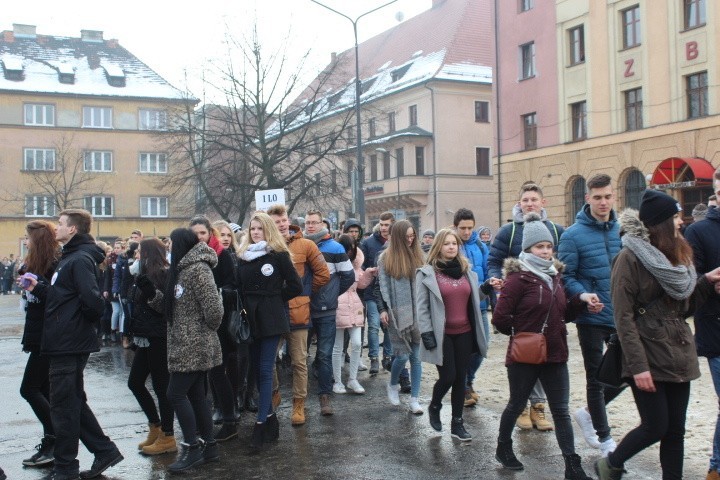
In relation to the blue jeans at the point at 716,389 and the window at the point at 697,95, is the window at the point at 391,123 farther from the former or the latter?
the blue jeans at the point at 716,389

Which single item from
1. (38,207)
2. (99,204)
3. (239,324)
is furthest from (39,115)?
(239,324)

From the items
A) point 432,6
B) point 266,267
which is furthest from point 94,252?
point 432,6

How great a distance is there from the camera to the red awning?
89.8ft

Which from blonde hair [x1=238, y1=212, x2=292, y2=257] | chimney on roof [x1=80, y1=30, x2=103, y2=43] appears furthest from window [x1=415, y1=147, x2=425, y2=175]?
blonde hair [x1=238, y1=212, x2=292, y2=257]

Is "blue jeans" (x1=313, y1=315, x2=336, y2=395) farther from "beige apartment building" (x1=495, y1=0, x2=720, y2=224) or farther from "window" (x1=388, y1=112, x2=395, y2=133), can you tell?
"window" (x1=388, y1=112, x2=395, y2=133)

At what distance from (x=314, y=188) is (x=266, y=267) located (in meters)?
25.4

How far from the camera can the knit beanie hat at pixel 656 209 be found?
5.21 m

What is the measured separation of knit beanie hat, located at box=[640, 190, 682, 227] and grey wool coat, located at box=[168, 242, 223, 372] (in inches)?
130

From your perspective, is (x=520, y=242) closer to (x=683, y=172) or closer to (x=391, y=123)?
(x=683, y=172)

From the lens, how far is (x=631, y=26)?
103 feet

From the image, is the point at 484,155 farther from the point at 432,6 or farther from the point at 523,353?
the point at 523,353

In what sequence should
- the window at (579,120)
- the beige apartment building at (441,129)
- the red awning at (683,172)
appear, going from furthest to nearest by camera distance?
the beige apartment building at (441,129) → the window at (579,120) → the red awning at (683,172)

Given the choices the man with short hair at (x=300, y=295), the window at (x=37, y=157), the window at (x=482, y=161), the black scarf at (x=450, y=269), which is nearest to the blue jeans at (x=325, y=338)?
the man with short hair at (x=300, y=295)

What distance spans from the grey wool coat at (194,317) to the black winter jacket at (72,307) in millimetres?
614
